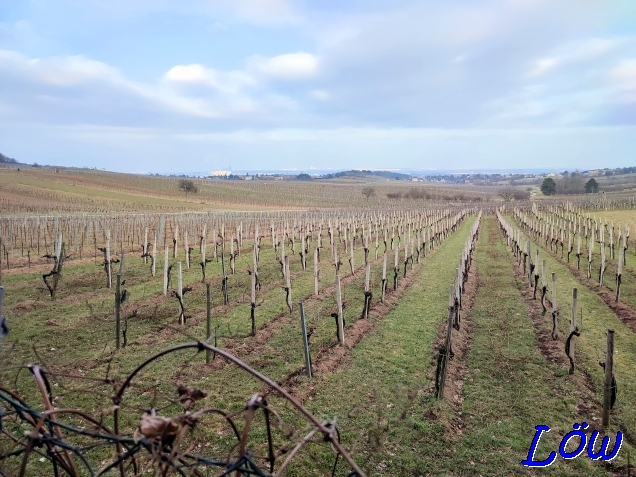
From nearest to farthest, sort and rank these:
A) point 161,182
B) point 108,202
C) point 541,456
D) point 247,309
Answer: point 541,456 → point 247,309 → point 108,202 → point 161,182

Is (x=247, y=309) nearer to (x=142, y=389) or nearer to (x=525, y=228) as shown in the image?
(x=142, y=389)

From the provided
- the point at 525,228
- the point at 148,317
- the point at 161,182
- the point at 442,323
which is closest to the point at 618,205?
the point at 525,228

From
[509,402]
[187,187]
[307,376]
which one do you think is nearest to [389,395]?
[307,376]

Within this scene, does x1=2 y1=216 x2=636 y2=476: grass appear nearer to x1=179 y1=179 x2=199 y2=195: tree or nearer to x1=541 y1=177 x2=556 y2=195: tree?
x1=179 y1=179 x2=199 y2=195: tree

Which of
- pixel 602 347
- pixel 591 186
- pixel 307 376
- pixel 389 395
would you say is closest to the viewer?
pixel 389 395

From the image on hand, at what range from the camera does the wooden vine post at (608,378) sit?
18.8 feet

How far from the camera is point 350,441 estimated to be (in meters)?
5.65

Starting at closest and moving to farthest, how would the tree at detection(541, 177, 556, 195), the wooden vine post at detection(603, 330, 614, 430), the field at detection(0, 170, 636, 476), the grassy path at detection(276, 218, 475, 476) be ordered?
the field at detection(0, 170, 636, 476) < the grassy path at detection(276, 218, 475, 476) < the wooden vine post at detection(603, 330, 614, 430) < the tree at detection(541, 177, 556, 195)

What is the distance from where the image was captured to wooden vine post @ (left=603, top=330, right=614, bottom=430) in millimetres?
5739

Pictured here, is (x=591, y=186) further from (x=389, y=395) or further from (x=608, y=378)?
(x=389, y=395)

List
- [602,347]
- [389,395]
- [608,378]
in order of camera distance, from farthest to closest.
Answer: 1. [602,347]
2. [389,395]
3. [608,378]

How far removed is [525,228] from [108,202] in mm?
44090

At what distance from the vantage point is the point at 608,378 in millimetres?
5793

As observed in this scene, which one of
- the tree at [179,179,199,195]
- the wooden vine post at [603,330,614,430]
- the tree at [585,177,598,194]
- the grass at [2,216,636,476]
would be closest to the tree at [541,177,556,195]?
the tree at [585,177,598,194]
